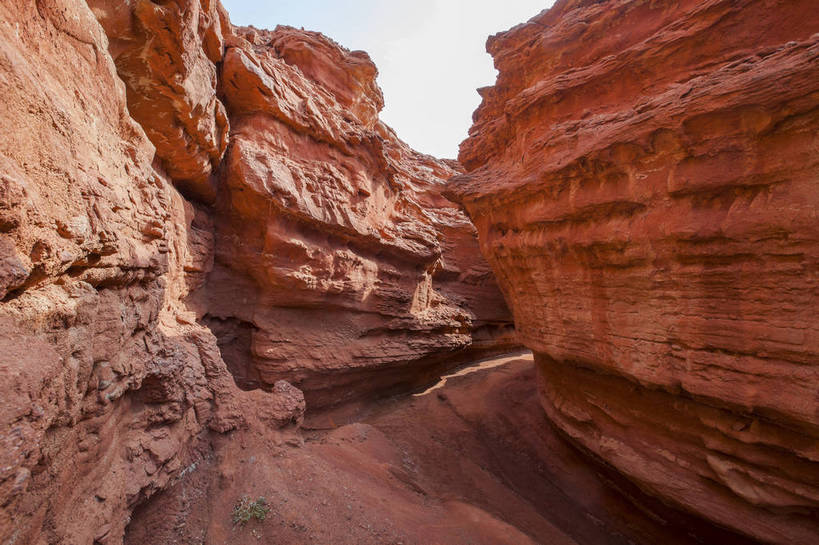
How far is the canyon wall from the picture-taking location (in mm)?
2084

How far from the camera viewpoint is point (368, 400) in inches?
384

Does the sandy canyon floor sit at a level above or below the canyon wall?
below

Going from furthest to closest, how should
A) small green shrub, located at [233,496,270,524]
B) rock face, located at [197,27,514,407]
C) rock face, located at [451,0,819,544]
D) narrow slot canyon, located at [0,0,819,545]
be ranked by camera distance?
1. rock face, located at [197,27,514,407]
2. small green shrub, located at [233,496,270,524]
3. rock face, located at [451,0,819,544]
4. narrow slot canyon, located at [0,0,819,545]

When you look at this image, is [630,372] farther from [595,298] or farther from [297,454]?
[297,454]

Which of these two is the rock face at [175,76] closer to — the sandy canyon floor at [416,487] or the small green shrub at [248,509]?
the sandy canyon floor at [416,487]

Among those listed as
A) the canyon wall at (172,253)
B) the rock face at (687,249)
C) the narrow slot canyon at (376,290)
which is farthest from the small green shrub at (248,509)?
the rock face at (687,249)

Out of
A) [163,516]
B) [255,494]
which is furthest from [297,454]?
[163,516]

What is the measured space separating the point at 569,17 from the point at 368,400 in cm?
1166

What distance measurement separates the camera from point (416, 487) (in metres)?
6.08

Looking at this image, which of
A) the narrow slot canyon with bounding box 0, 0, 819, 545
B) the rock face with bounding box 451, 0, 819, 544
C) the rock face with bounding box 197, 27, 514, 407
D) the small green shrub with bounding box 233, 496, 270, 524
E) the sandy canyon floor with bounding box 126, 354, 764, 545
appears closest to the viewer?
the narrow slot canyon with bounding box 0, 0, 819, 545

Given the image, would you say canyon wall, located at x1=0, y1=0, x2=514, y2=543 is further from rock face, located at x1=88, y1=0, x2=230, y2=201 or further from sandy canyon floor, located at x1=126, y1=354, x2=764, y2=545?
sandy canyon floor, located at x1=126, y1=354, x2=764, y2=545

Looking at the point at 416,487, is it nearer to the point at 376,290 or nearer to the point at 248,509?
the point at 248,509

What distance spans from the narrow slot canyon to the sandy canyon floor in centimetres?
4

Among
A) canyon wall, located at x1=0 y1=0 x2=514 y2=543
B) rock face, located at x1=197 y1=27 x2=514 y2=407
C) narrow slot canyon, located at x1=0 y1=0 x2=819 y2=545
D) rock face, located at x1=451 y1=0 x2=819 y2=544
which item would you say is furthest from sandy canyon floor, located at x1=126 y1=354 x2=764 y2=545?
rock face, located at x1=197 y1=27 x2=514 y2=407
